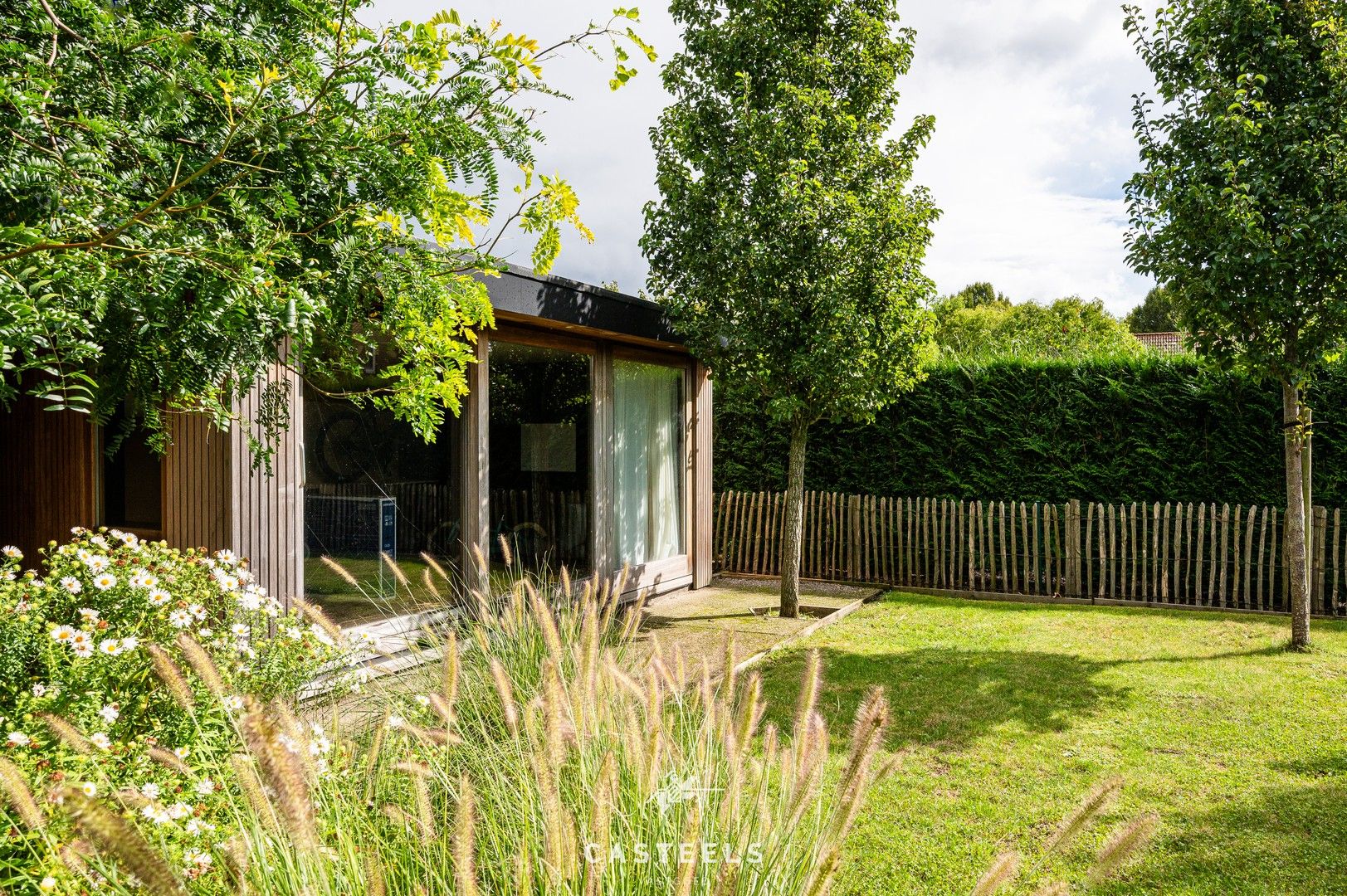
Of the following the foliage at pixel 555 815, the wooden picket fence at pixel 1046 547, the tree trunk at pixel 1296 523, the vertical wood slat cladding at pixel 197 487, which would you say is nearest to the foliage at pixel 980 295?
the wooden picket fence at pixel 1046 547

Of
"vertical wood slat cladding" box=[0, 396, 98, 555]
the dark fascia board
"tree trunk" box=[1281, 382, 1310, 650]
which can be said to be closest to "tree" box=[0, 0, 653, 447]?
the dark fascia board

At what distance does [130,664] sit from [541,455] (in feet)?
→ 14.9

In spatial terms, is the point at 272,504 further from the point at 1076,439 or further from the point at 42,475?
the point at 1076,439

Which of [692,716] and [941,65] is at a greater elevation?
[941,65]

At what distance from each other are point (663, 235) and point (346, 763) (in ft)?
20.8

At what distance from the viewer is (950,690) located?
5469 mm

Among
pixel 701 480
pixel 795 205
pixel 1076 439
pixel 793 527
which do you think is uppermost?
pixel 795 205

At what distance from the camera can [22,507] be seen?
19.7ft

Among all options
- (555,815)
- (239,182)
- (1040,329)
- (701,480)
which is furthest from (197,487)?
(1040,329)

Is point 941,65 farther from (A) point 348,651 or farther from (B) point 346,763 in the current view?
(B) point 346,763

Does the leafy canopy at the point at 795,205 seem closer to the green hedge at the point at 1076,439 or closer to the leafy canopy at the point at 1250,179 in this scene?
the green hedge at the point at 1076,439

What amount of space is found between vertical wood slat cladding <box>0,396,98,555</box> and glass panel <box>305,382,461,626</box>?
1.61 metres

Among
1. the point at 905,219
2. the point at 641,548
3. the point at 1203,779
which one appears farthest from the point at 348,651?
the point at 905,219

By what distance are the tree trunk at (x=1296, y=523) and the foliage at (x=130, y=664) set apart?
265 inches
